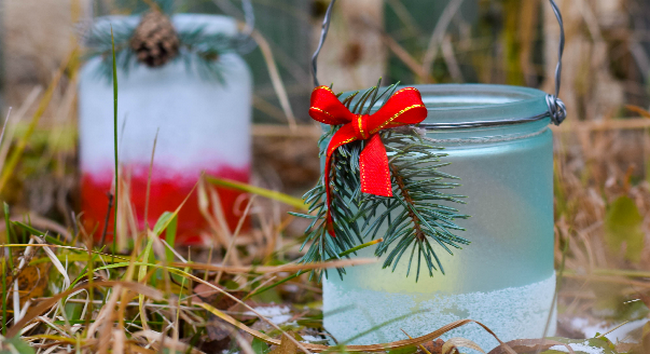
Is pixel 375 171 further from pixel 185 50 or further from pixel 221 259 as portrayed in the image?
pixel 185 50

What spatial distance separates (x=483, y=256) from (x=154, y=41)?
1.77ft

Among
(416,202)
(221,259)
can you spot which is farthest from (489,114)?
(221,259)

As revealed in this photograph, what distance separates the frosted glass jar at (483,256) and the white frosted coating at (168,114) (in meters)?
0.43

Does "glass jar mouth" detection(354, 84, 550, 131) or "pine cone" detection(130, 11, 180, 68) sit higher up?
"pine cone" detection(130, 11, 180, 68)

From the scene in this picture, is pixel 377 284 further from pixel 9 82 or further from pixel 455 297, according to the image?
pixel 9 82

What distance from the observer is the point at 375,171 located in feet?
1.15

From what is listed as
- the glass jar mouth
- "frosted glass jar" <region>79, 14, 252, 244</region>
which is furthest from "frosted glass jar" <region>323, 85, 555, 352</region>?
"frosted glass jar" <region>79, 14, 252, 244</region>

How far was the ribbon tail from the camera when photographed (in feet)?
1.13

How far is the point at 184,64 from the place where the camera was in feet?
2.55

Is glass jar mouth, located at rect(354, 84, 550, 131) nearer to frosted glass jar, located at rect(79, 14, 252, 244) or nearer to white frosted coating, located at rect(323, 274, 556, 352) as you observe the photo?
white frosted coating, located at rect(323, 274, 556, 352)

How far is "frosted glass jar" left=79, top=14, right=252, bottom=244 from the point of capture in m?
0.76

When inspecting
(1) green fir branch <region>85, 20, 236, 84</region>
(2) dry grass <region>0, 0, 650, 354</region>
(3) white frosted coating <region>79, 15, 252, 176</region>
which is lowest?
(2) dry grass <region>0, 0, 650, 354</region>

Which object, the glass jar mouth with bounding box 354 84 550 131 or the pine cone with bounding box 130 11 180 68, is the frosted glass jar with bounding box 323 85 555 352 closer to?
the glass jar mouth with bounding box 354 84 550 131

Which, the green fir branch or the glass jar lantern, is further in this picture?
the green fir branch
